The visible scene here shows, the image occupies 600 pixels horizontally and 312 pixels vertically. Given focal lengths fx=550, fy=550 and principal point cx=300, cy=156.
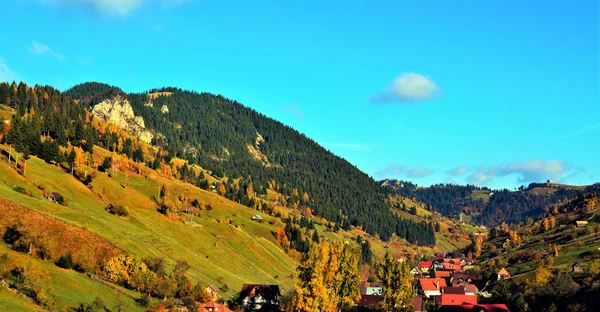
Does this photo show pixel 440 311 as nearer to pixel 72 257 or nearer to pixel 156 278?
pixel 156 278

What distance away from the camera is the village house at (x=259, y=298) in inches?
4934

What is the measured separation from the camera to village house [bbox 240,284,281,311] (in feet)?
411

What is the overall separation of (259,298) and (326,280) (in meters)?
35.9

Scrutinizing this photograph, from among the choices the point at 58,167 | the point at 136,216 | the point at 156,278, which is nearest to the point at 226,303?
the point at 156,278

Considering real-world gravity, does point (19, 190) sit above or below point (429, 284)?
above

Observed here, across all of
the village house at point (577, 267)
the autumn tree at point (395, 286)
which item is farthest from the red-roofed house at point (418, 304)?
the village house at point (577, 267)

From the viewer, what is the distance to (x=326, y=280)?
96.6 m

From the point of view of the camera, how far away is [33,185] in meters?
147

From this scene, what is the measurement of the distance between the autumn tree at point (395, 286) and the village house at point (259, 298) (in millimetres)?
30822

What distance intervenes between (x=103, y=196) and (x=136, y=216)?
16.0m

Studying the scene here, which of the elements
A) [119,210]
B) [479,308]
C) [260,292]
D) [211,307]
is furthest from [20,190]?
[479,308]

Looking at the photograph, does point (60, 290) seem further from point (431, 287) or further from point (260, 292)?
point (431, 287)

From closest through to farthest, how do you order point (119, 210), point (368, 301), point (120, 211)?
point (368, 301) → point (120, 211) → point (119, 210)

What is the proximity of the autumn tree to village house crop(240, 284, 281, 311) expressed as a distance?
30.8 m
